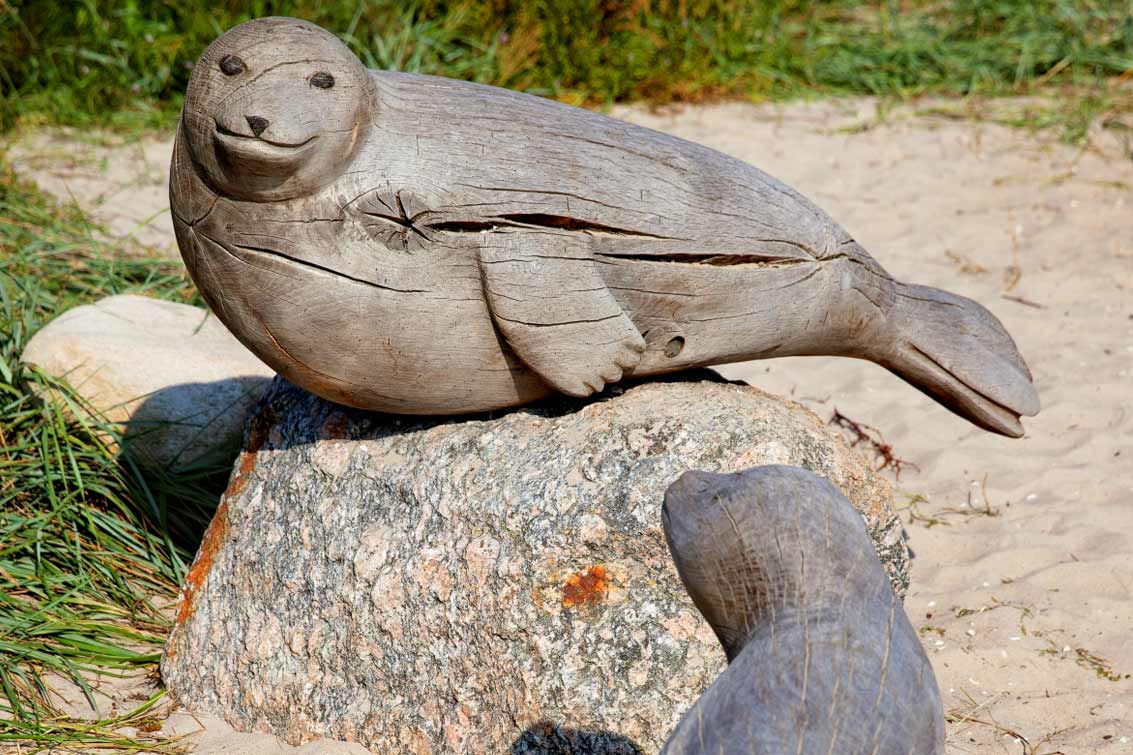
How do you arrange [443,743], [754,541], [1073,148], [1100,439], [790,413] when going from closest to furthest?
[754,541] < [443,743] < [790,413] < [1100,439] < [1073,148]

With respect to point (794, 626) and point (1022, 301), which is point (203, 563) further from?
point (1022, 301)

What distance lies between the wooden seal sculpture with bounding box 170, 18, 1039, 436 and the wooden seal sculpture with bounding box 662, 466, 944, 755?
3.07ft

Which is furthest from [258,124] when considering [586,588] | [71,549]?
[71,549]

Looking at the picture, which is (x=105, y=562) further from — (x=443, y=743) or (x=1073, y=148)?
(x=1073, y=148)

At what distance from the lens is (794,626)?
1819 mm

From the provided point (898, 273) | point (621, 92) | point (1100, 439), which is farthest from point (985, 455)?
point (621, 92)

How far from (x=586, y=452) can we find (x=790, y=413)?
51cm

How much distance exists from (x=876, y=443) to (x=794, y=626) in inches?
108

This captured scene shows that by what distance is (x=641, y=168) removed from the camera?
288cm

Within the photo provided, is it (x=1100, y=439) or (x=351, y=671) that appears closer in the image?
(x=351, y=671)

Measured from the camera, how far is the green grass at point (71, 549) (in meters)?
3.27

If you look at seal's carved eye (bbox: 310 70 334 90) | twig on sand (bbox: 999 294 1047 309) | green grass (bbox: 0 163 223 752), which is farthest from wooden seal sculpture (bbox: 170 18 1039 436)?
twig on sand (bbox: 999 294 1047 309)

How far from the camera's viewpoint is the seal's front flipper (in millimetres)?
2725

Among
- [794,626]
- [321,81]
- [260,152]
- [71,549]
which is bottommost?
[71,549]
